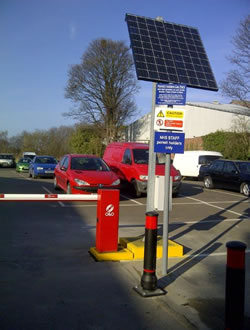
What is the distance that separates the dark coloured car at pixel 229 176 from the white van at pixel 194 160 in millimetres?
5735

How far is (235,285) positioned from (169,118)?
270 cm

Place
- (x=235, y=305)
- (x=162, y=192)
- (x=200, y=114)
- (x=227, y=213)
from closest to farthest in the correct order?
1. (x=235, y=305)
2. (x=162, y=192)
3. (x=227, y=213)
4. (x=200, y=114)

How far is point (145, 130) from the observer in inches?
1849

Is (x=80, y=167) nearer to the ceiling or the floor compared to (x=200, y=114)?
nearer to the floor

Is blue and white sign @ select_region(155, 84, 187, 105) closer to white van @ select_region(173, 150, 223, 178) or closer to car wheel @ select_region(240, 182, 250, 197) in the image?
car wheel @ select_region(240, 182, 250, 197)

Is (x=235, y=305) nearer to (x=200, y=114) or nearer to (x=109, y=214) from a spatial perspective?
(x=109, y=214)

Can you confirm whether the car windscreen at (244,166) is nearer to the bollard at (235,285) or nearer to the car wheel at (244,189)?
the car wheel at (244,189)

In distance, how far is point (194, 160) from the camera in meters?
24.7

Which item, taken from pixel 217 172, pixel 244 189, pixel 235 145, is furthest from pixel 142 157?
pixel 235 145

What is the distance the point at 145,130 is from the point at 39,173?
26925 mm

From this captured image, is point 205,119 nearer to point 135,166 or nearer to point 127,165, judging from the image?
point 127,165

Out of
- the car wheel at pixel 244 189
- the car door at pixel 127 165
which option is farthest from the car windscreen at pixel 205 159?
the car door at pixel 127 165

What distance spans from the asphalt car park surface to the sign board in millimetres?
2183

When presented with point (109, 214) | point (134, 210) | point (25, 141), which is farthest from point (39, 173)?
point (25, 141)
